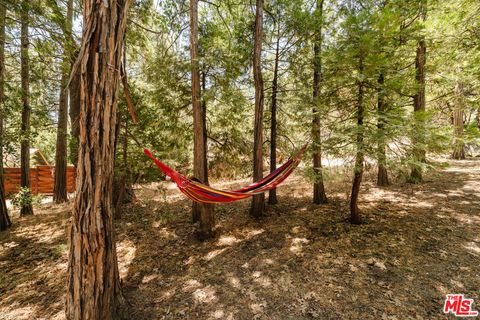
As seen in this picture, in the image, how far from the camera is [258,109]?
12.1 ft

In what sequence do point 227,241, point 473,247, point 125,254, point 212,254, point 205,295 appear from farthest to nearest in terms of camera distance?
point 227,241 < point 125,254 < point 212,254 < point 473,247 < point 205,295

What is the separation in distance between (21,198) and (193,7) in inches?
151

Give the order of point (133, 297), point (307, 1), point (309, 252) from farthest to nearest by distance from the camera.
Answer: point (307, 1) < point (309, 252) < point (133, 297)

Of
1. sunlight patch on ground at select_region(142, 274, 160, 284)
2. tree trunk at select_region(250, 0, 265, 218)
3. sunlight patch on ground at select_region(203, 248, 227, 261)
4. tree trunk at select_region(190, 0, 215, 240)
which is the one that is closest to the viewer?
sunlight patch on ground at select_region(142, 274, 160, 284)

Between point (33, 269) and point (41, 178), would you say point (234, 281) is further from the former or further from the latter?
point (41, 178)

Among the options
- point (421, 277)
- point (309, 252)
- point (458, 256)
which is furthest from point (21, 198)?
point (458, 256)

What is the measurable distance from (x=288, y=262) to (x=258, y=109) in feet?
7.87

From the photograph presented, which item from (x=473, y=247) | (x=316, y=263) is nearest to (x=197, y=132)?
(x=316, y=263)

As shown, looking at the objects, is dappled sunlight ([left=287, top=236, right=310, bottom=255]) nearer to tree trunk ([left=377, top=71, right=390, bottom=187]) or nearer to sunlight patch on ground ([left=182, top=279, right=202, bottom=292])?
sunlight patch on ground ([left=182, top=279, right=202, bottom=292])

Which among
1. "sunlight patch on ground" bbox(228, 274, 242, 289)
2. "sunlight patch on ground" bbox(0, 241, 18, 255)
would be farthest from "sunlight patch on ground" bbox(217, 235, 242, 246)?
"sunlight patch on ground" bbox(0, 241, 18, 255)

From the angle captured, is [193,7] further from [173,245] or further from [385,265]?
[385,265]

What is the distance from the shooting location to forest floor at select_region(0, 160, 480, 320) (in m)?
1.91

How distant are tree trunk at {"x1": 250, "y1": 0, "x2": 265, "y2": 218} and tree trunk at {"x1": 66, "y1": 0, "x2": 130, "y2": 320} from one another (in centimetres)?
239

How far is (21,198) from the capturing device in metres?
3.27
